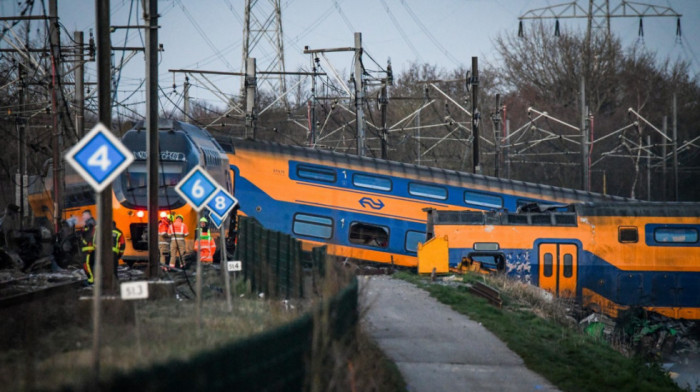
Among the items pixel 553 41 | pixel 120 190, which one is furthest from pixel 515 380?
pixel 553 41

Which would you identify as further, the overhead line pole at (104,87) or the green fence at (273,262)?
the green fence at (273,262)

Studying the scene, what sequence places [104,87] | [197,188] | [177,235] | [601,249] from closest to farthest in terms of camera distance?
[197,188]
[104,87]
[177,235]
[601,249]

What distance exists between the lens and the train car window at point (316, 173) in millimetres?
30812

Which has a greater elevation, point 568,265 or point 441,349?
point 568,265

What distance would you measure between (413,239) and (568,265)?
535 centimetres

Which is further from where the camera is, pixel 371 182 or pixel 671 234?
pixel 371 182

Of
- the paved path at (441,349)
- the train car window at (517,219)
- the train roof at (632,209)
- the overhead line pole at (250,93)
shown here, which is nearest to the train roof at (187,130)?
the overhead line pole at (250,93)

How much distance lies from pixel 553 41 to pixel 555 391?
68790mm

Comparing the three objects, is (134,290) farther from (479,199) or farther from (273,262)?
(479,199)

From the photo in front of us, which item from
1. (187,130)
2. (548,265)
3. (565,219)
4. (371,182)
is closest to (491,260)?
(548,265)

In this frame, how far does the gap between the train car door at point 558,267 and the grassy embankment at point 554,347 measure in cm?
532

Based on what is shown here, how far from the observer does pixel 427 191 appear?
31.9m

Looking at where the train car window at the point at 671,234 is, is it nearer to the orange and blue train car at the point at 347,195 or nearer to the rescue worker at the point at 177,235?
the orange and blue train car at the point at 347,195

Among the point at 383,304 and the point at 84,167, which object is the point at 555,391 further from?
the point at 383,304
